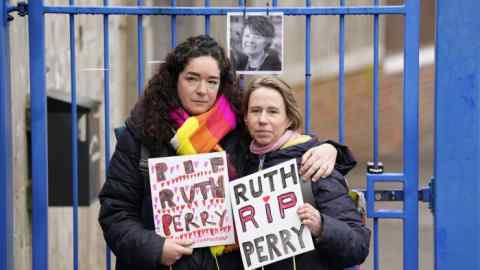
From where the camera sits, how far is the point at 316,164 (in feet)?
10.5

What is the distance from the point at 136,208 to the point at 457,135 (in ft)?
4.19

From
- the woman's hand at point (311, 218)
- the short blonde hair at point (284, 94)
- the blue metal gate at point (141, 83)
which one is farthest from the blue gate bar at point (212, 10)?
the woman's hand at point (311, 218)

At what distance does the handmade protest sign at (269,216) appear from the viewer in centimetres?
322

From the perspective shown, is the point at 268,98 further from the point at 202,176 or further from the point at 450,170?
the point at 450,170

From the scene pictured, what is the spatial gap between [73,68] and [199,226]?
935 millimetres

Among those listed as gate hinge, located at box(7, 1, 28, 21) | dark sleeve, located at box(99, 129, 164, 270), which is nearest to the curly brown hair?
dark sleeve, located at box(99, 129, 164, 270)

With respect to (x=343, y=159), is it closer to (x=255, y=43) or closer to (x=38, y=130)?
(x=255, y=43)

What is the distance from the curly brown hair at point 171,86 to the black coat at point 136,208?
0.16 ft

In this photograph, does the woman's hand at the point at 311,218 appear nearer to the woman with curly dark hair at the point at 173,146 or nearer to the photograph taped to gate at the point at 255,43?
the woman with curly dark hair at the point at 173,146

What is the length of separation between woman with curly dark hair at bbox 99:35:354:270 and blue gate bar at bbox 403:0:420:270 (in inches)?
17.4

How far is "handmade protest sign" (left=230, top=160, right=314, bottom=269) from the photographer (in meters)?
3.22

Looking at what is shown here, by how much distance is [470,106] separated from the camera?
3674mm

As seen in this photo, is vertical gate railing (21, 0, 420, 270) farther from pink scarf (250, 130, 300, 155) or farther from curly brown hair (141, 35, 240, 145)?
pink scarf (250, 130, 300, 155)

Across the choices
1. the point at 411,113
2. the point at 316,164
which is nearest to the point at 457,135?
the point at 411,113
